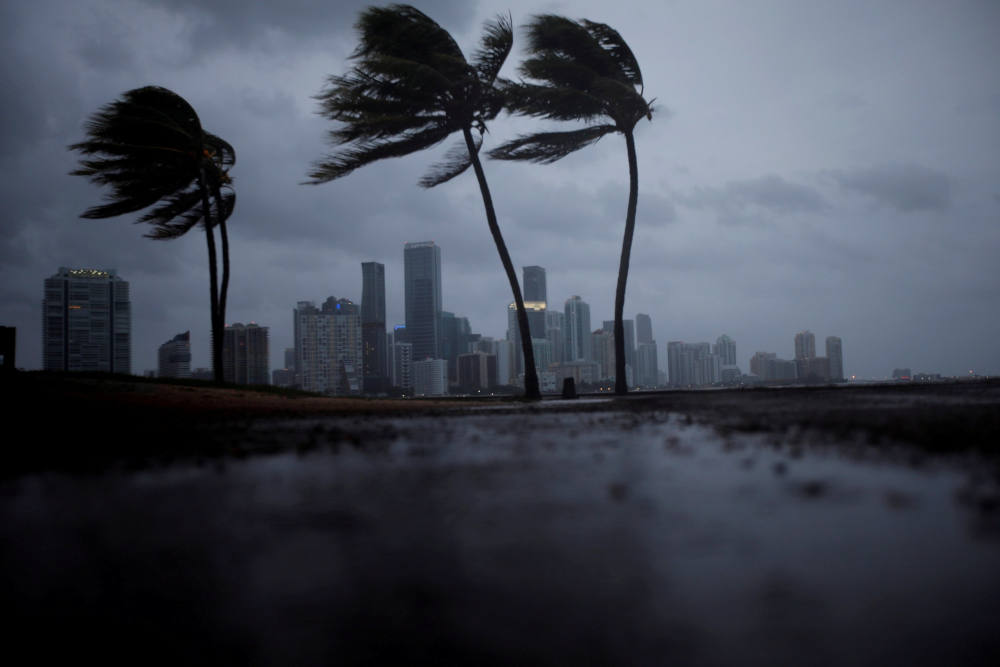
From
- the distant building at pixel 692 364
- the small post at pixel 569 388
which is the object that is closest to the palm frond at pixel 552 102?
the small post at pixel 569 388

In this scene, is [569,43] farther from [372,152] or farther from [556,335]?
[556,335]

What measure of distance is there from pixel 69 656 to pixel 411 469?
1380 millimetres

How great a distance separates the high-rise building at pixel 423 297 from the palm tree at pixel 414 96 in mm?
133566

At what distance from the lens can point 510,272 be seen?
1212 centimetres

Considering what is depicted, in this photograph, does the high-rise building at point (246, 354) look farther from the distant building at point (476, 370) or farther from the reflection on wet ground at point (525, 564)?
the reflection on wet ground at point (525, 564)

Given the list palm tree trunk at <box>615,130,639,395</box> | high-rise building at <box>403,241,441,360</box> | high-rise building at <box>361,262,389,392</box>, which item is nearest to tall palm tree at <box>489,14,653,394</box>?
palm tree trunk at <box>615,130,639,395</box>

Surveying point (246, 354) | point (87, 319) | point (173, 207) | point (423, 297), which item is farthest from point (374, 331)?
point (173, 207)

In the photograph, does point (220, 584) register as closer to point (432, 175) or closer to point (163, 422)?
point (163, 422)

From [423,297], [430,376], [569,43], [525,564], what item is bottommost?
[430,376]

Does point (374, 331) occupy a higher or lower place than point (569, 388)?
higher

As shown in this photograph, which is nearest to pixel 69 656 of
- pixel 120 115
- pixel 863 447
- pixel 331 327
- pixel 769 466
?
pixel 769 466

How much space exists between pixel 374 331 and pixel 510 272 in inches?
4410

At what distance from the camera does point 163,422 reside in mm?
4410

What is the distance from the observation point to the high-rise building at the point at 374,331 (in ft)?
305
